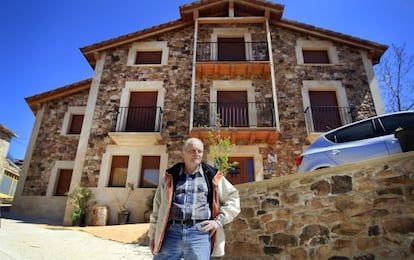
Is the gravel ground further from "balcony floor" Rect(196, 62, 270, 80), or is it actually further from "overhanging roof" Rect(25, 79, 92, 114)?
"overhanging roof" Rect(25, 79, 92, 114)

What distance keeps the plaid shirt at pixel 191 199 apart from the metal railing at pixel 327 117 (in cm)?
817

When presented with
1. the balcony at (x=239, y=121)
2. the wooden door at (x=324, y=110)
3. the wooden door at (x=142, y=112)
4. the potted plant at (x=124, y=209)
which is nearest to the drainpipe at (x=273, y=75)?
the balcony at (x=239, y=121)

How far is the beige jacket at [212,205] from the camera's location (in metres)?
1.91

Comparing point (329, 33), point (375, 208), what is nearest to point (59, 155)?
point (375, 208)

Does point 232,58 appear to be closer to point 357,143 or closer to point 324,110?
point 324,110

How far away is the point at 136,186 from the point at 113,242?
371 centimetres

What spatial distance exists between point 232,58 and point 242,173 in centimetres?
556

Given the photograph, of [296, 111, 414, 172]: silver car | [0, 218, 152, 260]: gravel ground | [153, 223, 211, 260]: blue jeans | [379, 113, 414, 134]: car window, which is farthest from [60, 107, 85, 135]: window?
[379, 113, 414, 134]: car window

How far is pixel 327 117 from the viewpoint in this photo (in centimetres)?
970

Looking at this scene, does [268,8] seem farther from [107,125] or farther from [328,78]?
[107,125]

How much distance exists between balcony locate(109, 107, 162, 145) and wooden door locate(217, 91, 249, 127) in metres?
2.59

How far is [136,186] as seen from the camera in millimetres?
8953

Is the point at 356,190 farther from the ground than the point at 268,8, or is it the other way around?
the point at 268,8

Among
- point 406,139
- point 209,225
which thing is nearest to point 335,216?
point 406,139
